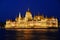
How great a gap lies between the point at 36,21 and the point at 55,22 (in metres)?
5.65

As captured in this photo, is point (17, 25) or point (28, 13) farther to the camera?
point (28, 13)

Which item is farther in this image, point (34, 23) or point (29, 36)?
point (34, 23)

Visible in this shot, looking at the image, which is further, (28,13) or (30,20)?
(28,13)

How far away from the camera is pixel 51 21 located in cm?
7069

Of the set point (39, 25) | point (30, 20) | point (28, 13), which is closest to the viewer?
point (39, 25)

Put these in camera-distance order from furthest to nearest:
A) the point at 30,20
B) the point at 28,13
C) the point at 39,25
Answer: the point at 28,13 < the point at 30,20 < the point at 39,25

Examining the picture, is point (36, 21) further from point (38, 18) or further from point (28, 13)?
point (28, 13)

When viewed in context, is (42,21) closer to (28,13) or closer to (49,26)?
(49,26)

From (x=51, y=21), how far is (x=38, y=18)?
495 centimetres

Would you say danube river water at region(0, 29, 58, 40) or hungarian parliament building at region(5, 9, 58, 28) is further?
hungarian parliament building at region(5, 9, 58, 28)

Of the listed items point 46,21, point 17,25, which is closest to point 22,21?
point 17,25

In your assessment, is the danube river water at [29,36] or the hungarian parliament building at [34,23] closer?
the danube river water at [29,36]

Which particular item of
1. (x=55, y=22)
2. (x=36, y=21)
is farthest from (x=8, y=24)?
(x=55, y=22)

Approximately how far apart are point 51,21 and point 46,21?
1.44m
